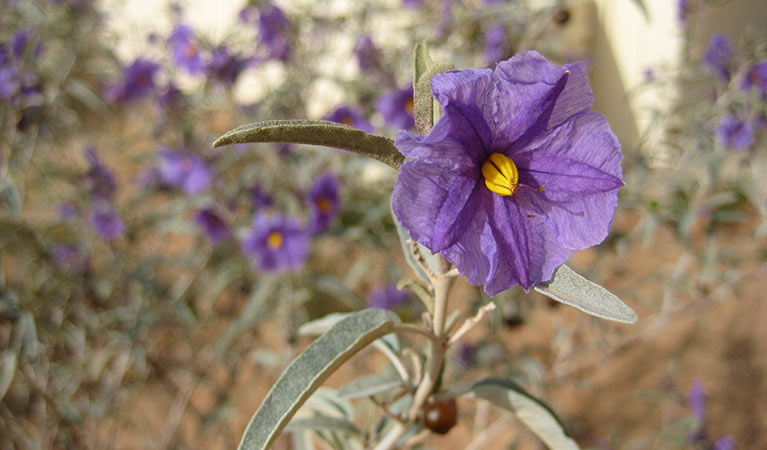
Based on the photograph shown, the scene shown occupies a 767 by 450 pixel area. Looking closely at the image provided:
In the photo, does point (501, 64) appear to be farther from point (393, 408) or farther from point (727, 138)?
point (727, 138)

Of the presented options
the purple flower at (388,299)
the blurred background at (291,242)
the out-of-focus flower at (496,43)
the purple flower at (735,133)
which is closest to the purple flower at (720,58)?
the blurred background at (291,242)

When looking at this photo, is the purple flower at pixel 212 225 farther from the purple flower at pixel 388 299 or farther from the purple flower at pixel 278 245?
the purple flower at pixel 388 299

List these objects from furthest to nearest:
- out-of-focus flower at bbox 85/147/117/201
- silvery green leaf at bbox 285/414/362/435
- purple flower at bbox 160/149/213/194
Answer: out-of-focus flower at bbox 85/147/117/201
purple flower at bbox 160/149/213/194
silvery green leaf at bbox 285/414/362/435

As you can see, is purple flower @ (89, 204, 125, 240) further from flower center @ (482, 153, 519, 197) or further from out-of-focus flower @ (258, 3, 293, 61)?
flower center @ (482, 153, 519, 197)

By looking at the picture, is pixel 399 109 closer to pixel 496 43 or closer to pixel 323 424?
pixel 496 43

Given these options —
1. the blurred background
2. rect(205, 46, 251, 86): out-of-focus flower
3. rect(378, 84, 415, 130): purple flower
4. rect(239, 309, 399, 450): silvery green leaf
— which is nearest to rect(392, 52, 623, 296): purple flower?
rect(239, 309, 399, 450): silvery green leaf

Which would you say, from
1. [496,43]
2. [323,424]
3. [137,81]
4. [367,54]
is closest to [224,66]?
[137,81]

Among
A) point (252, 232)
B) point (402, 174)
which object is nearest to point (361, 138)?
point (402, 174)

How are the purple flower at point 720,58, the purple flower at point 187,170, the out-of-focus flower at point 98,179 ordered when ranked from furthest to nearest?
1. the out-of-focus flower at point 98,179
2. the purple flower at point 187,170
3. the purple flower at point 720,58
